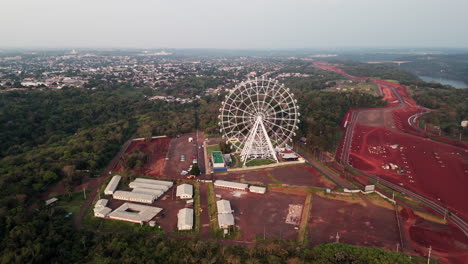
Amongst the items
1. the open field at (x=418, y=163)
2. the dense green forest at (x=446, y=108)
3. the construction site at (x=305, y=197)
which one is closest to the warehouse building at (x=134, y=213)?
the construction site at (x=305, y=197)

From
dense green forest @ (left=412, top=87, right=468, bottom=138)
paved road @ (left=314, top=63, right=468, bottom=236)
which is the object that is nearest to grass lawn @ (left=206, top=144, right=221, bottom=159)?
paved road @ (left=314, top=63, right=468, bottom=236)

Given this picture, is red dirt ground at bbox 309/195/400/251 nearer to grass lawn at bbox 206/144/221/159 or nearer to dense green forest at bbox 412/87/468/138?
grass lawn at bbox 206/144/221/159

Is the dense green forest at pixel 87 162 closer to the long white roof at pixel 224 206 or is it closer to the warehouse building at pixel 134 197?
the long white roof at pixel 224 206

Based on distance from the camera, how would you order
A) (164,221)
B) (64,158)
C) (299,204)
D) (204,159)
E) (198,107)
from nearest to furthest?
1. (164,221)
2. (299,204)
3. (64,158)
4. (204,159)
5. (198,107)

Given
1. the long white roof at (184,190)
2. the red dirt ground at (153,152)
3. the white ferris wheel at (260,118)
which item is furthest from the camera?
the white ferris wheel at (260,118)

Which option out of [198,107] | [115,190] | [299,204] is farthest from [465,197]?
[198,107]

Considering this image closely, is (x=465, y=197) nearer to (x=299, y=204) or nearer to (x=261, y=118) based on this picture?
(x=299, y=204)

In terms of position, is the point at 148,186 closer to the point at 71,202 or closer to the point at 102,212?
the point at 102,212
